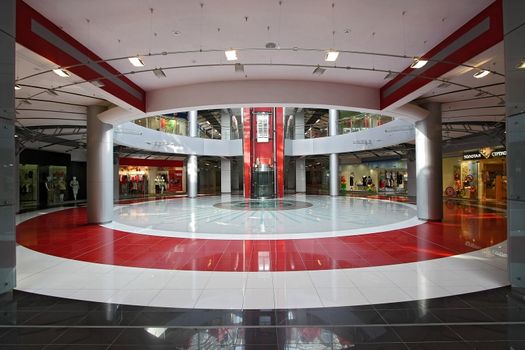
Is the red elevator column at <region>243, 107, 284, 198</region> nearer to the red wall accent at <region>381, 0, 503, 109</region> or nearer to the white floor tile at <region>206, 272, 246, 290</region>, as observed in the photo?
the red wall accent at <region>381, 0, 503, 109</region>

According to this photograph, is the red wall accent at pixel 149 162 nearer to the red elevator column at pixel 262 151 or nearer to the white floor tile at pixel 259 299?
the red elevator column at pixel 262 151

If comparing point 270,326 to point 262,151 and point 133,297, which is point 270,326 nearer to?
point 133,297

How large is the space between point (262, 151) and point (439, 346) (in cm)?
2118

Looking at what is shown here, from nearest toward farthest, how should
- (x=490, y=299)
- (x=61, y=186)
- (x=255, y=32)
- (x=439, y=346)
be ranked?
(x=439, y=346), (x=490, y=299), (x=255, y=32), (x=61, y=186)

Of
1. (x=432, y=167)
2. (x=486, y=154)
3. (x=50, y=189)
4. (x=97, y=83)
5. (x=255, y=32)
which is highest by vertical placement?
(x=255, y=32)

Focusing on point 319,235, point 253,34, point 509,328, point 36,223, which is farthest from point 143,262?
point 36,223

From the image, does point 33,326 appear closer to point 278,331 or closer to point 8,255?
point 8,255

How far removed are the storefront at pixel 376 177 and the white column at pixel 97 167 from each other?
25.2m

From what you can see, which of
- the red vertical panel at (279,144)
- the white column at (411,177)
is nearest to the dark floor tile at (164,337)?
the red vertical panel at (279,144)

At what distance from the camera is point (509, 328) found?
3205 millimetres

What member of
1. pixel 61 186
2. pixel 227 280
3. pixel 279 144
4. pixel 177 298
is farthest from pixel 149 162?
pixel 177 298

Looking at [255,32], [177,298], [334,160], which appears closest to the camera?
[177,298]

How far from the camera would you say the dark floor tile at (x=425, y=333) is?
301 cm

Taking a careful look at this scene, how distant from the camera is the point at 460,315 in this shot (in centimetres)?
352
